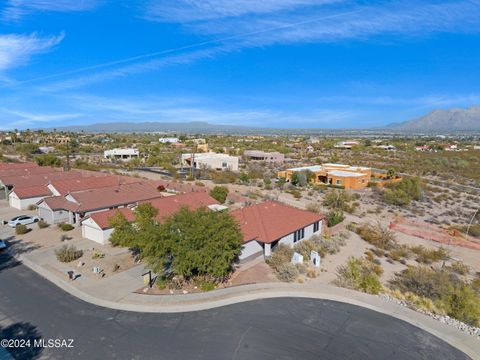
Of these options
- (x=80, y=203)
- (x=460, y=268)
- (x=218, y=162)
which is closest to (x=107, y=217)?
(x=80, y=203)

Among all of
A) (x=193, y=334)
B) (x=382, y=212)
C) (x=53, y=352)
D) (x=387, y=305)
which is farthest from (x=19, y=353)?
(x=382, y=212)

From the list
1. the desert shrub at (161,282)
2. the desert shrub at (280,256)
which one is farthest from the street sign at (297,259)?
the desert shrub at (161,282)

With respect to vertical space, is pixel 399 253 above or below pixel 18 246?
below

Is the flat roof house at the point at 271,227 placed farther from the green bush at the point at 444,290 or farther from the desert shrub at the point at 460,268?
the desert shrub at the point at 460,268

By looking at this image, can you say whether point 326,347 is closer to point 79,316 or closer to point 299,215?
point 79,316

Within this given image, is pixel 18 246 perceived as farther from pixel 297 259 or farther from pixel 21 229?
pixel 297 259

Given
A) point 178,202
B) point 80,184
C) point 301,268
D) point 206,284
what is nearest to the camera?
point 206,284
